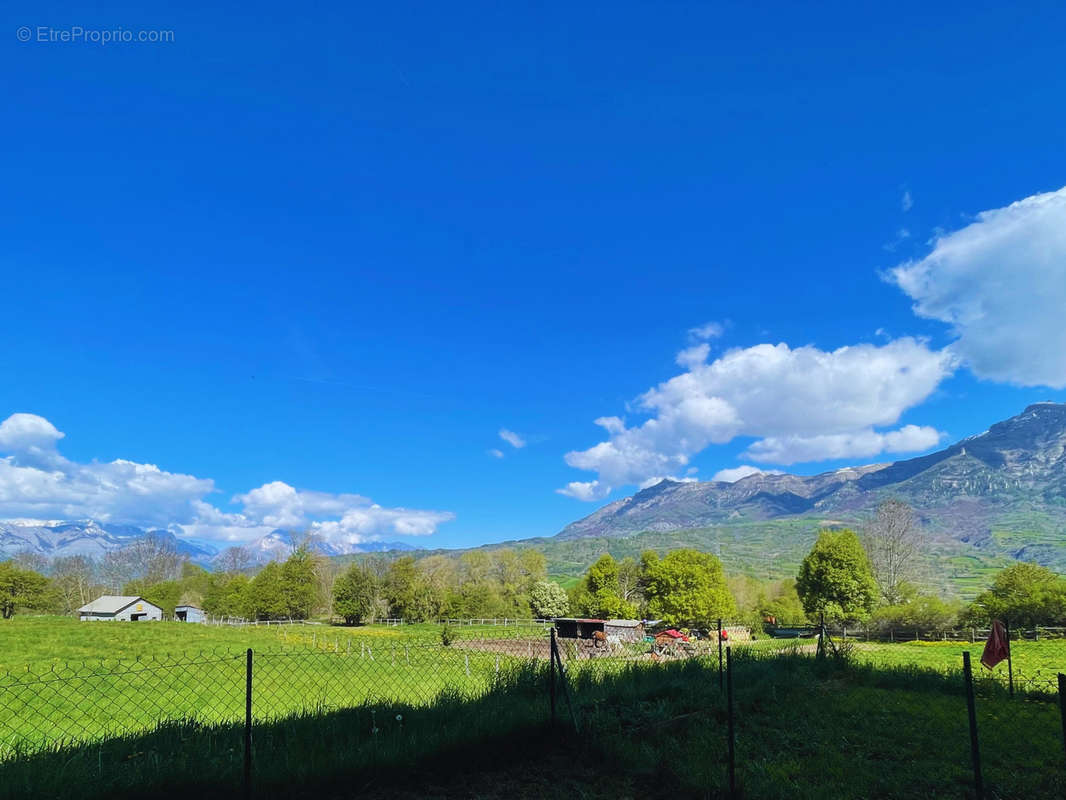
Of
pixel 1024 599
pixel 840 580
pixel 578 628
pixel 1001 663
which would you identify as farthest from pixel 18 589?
pixel 1024 599

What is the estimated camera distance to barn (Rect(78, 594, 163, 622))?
70.6 m

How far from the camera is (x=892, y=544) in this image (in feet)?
211

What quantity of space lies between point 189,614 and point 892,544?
92.7m

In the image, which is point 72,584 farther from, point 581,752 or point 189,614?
point 581,752

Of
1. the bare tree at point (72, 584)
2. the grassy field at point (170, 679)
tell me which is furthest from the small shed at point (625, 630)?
the bare tree at point (72, 584)

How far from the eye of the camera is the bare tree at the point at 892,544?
207ft

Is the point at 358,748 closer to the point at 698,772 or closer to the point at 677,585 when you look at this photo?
the point at 698,772

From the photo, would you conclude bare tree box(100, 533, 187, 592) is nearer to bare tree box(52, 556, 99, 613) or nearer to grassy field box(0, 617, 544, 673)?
bare tree box(52, 556, 99, 613)

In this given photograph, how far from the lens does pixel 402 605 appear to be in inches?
2827

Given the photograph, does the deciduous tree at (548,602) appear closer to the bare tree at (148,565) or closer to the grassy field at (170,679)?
the grassy field at (170,679)

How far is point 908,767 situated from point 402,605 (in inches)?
2789

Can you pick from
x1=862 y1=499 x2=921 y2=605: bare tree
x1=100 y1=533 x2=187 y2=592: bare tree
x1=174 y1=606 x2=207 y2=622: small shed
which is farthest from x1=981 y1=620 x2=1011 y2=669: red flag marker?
x1=100 y1=533 x2=187 y2=592: bare tree

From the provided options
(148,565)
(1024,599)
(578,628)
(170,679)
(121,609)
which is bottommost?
(121,609)

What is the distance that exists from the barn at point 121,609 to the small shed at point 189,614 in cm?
300
